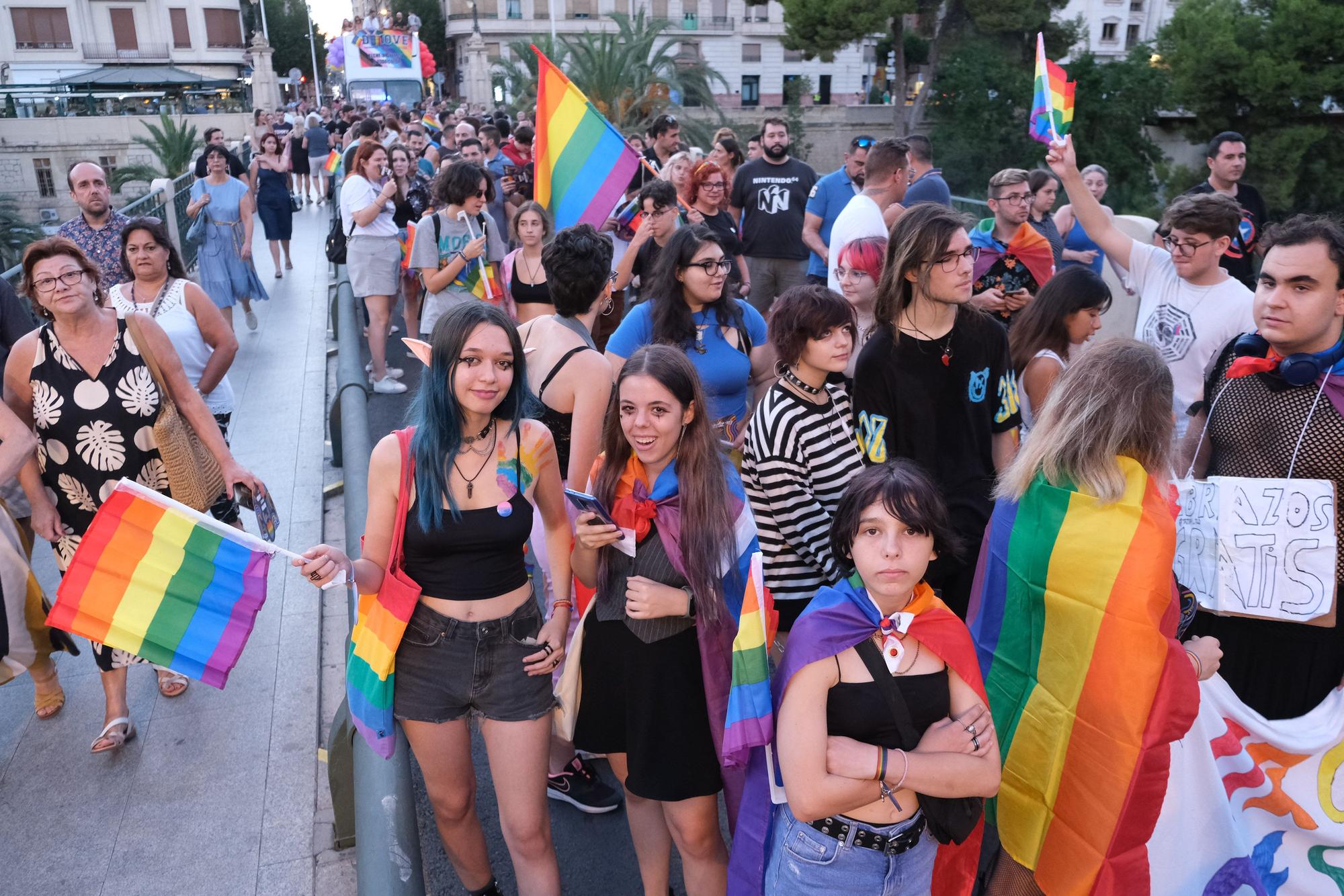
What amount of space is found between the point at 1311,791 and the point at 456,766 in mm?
2585

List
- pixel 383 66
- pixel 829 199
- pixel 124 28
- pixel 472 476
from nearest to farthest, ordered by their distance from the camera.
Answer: pixel 472 476
pixel 829 199
pixel 383 66
pixel 124 28

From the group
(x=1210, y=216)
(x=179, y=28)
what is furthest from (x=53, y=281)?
(x=179, y=28)

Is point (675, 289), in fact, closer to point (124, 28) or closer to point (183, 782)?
point (183, 782)

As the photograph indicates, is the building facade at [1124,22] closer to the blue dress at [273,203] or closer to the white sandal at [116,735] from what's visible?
the blue dress at [273,203]

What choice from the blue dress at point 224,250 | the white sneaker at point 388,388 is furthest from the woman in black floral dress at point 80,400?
the blue dress at point 224,250

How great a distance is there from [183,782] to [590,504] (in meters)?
2.35

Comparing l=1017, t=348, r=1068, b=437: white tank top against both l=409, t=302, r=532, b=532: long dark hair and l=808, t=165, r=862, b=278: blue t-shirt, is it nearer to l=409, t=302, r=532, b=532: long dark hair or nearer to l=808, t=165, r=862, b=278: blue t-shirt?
l=409, t=302, r=532, b=532: long dark hair

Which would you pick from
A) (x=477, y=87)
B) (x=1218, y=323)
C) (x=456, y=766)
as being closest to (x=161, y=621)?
(x=456, y=766)

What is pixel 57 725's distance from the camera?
14.4 ft

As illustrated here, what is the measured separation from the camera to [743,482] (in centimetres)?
350

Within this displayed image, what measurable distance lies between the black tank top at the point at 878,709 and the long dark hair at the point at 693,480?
1.68 ft

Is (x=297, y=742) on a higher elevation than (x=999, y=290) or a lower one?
lower

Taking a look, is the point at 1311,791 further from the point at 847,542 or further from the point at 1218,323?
the point at 1218,323

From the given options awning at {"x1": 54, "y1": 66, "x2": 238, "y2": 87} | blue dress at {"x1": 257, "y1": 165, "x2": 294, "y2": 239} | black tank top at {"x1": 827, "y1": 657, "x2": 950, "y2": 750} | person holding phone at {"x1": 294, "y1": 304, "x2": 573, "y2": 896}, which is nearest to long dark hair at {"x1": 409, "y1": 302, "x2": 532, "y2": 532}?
person holding phone at {"x1": 294, "y1": 304, "x2": 573, "y2": 896}
